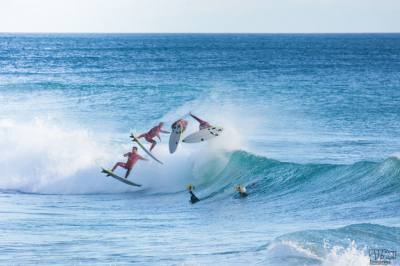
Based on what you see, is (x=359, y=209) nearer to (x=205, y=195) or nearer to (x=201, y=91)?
(x=205, y=195)

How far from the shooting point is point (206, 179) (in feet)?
95.4

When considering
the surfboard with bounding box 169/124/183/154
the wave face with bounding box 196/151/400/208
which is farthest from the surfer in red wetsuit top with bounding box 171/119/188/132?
the wave face with bounding box 196/151/400/208

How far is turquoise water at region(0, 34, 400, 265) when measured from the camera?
17.9 meters

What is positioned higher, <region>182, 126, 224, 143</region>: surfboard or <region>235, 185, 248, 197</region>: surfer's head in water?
<region>182, 126, 224, 143</region>: surfboard

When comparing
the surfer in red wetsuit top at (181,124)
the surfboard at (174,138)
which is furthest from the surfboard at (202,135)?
the surfboard at (174,138)

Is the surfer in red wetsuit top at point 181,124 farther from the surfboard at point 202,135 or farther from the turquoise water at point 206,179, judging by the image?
the turquoise water at point 206,179

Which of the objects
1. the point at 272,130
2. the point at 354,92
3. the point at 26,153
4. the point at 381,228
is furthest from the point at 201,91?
the point at 381,228

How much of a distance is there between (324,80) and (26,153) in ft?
129

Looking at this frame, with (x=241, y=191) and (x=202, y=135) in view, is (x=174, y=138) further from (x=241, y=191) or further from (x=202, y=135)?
(x=241, y=191)

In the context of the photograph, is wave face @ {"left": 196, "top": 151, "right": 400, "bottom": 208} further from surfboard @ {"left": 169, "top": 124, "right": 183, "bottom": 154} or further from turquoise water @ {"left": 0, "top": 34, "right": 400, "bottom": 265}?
surfboard @ {"left": 169, "top": 124, "right": 183, "bottom": 154}

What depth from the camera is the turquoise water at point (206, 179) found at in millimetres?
17875

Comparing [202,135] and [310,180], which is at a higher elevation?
[202,135]

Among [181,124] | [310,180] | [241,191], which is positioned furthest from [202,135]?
[310,180]

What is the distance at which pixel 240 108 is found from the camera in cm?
4747
